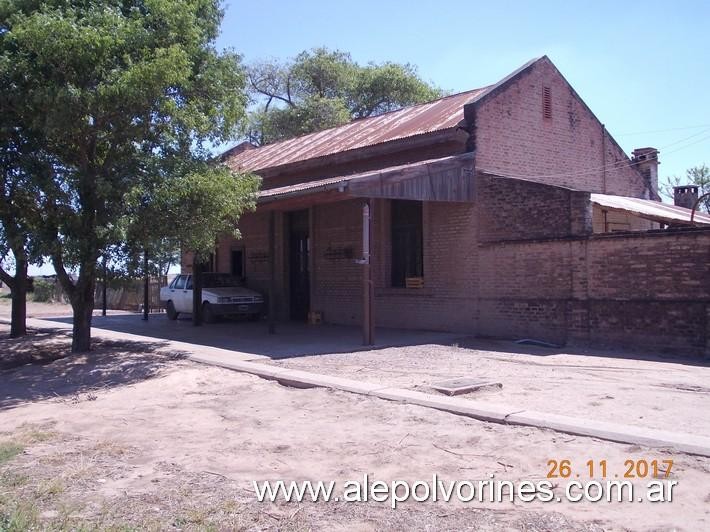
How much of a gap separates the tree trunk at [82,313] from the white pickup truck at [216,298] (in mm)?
6485

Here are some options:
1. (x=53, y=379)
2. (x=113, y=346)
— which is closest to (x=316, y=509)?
(x=53, y=379)

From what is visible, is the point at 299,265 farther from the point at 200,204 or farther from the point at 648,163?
the point at 648,163

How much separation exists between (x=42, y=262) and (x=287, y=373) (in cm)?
464

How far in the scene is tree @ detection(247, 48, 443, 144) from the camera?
36.7 metres

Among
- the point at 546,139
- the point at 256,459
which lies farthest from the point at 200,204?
the point at 546,139

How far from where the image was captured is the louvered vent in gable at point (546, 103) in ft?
Answer: 57.8

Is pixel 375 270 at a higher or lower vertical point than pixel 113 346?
higher

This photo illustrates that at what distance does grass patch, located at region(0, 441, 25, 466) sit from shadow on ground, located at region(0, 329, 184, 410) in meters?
2.48

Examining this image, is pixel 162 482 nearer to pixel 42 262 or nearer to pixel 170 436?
pixel 170 436

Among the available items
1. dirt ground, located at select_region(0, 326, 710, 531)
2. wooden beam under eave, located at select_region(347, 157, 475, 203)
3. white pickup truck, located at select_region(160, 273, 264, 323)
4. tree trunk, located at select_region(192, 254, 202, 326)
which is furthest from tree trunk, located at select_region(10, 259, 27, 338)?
wooden beam under eave, located at select_region(347, 157, 475, 203)

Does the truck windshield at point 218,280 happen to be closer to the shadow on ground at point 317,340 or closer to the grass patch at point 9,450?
the shadow on ground at point 317,340

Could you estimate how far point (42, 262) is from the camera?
11.1m

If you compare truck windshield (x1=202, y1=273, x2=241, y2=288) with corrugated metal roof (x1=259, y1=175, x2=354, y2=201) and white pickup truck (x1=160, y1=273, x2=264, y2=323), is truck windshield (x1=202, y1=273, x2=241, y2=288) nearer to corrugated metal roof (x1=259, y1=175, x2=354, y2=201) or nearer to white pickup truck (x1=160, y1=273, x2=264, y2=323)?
white pickup truck (x1=160, y1=273, x2=264, y2=323)

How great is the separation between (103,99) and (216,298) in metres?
10.1
